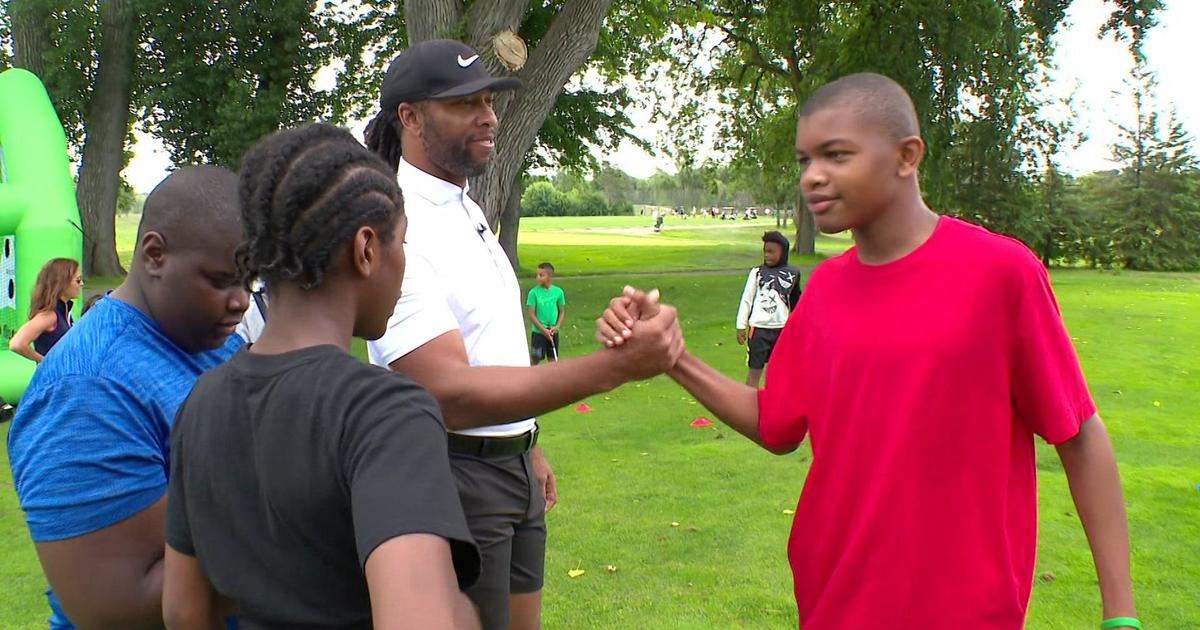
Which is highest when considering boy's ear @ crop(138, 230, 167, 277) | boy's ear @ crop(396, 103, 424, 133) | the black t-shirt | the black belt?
boy's ear @ crop(396, 103, 424, 133)

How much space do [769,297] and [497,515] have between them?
7654 millimetres

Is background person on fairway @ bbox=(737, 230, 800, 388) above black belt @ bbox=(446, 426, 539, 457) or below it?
below

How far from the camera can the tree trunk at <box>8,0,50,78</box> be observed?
75.2ft

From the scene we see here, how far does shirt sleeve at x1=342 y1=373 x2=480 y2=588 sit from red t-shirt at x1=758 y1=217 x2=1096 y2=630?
121cm

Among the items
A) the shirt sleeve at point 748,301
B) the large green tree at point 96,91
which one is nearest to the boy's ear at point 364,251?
the shirt sleeve at point 748,301

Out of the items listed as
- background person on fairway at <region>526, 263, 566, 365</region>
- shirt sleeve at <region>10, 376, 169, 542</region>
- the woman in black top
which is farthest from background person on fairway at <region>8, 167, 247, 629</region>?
background person on fairway at <region>526, 263, 566, 365</region>

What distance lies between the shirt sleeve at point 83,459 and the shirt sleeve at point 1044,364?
1874 millimetres

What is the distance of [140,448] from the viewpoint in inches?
70.1

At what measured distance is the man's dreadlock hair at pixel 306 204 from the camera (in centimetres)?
161

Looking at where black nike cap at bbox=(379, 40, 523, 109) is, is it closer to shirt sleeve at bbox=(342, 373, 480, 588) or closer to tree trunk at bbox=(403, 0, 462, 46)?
shirt sleeve at bbox=(342, 373, 480, 588)

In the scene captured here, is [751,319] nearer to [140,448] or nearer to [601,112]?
[140,448]

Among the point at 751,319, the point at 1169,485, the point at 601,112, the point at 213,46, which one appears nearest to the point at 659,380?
the point at 751,319

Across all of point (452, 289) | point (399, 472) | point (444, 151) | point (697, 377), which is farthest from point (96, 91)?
point (399, 472)

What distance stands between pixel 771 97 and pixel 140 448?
32.8m
